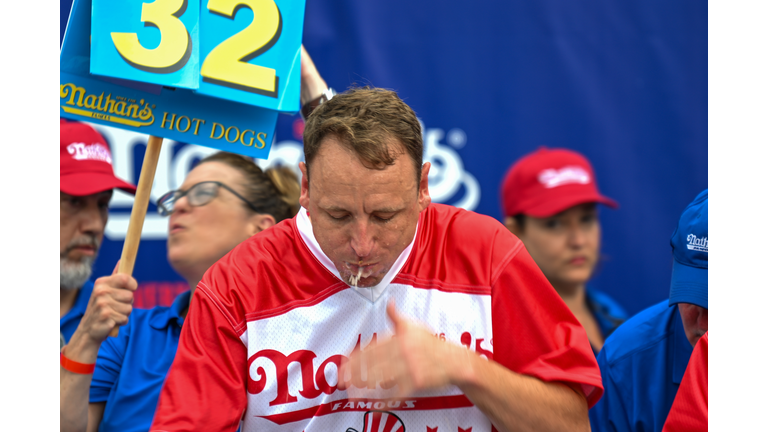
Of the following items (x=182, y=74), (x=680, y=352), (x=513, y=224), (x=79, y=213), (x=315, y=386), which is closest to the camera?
(x=315, y=386)

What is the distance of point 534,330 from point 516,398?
0.17m

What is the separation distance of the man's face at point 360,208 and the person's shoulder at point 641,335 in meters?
0.92

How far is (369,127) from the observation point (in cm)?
143

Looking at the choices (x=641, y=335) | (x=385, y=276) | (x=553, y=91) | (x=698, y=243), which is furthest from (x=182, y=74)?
(x=553, y=91)

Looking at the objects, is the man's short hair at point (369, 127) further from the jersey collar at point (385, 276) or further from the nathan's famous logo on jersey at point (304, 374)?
the nathan's famous logo on jersey at point (304, 374)

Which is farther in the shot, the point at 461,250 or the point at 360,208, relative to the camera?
the point at 461,250

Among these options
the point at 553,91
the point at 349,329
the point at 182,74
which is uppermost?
the point at 553,91

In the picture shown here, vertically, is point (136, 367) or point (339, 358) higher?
point (339, 358)

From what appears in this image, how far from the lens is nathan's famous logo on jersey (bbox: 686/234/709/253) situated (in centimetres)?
174

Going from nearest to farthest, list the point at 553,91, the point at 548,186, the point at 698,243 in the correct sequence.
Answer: the point at 698,243 → the point at 548,186 → the point at 553,91

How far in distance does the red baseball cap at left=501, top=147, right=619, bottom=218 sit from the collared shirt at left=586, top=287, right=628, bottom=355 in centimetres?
46

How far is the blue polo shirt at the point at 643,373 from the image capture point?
1.96 meters

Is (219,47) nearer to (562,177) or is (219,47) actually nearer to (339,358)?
(339,358)

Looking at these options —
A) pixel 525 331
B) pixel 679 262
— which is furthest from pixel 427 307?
pixel 679 262
